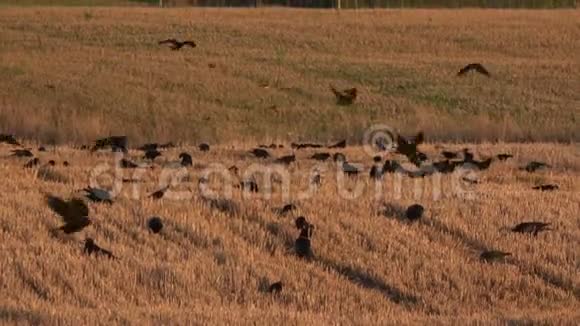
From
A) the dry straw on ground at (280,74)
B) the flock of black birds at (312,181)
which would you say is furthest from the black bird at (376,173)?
the dry straw on ground at (280,74)

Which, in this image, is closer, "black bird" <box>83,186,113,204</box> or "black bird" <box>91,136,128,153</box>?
"black bird" <box>83,186,113,204</box>

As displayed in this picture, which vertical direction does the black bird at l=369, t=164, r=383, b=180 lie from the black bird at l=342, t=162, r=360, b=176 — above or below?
above

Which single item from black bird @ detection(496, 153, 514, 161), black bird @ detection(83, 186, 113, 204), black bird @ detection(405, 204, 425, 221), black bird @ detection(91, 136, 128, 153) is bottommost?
black bird @ detection(91, 136, 128, 153)

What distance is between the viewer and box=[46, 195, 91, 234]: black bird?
408 inches

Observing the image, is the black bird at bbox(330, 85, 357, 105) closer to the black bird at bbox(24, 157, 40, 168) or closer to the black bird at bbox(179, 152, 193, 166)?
the black bird at bbox(179, 152, 193, 166)

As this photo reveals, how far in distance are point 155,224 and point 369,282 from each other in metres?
1.88

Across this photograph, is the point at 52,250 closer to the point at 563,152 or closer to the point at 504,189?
the point at 504,189

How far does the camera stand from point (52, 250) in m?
9.94

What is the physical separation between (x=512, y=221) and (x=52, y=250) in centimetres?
418

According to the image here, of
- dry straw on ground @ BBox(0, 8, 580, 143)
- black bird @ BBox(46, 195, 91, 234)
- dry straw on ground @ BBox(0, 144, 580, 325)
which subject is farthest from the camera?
dry straw on ground @ BBox(0, 8, 580, 143)

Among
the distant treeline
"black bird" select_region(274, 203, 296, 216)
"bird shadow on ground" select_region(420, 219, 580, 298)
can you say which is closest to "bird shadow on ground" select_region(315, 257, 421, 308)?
"black bird" select_region(274, 203, 296, 216)

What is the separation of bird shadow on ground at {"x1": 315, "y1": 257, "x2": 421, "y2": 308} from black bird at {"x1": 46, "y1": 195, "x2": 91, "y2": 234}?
1.95 m

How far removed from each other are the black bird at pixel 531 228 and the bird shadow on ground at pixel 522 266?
1.64ft

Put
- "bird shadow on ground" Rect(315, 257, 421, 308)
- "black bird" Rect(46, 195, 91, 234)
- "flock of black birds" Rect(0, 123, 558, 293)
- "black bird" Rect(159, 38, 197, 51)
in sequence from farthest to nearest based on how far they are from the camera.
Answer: "black bird" Rect(159, 38, 197, 51) < "flock of black birds" Rect(0, 123, 558, 293) < "black bird" Rect(46, 195, 91, 234) < "bird shadow on ground" Rect(315, 257, 421, 308)
